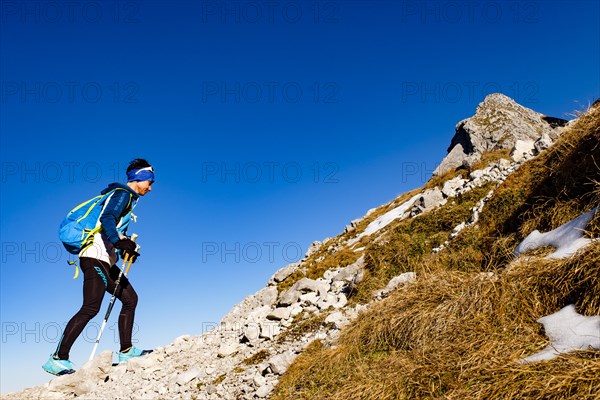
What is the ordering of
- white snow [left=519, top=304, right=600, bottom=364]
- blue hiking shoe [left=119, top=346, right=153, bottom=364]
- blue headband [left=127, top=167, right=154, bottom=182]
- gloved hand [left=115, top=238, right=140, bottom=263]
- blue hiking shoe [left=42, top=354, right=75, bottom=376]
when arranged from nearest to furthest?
white snow [left=519, top=304, right=600, bottom=364] < blue hiking shoe [left=42, top=354, right=75, bottom=376] < gloved hand [left=115, top=238, right=140, bottom=263] < blue headband [left=127, top=167, right=154, bottom=182] < blue hiking shoe [left=119, top=346, right=153, bottom=364]

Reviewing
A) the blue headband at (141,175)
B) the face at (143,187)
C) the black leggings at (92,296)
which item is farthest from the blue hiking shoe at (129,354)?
the blue headband at (141,175)

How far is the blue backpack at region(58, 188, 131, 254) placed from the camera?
6.71 meters

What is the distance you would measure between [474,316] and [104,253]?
5886 mm

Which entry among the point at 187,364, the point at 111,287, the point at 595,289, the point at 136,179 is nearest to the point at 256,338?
the point at 187,364

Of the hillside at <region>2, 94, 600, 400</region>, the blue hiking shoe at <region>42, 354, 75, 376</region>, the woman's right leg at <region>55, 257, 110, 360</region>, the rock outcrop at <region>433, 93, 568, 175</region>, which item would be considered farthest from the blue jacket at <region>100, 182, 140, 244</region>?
the rock outcrop at <region>433, 93, 568, 175</region>

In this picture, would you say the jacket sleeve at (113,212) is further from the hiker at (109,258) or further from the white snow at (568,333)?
the white snow at (568,333)

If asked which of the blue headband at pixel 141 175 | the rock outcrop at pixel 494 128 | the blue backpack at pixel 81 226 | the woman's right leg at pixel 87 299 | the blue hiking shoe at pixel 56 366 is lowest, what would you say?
the blue hiking shoe at pixel 56 366

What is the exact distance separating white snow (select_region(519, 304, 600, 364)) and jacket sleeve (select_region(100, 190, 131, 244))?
6071 millimetres

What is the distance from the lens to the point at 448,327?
15.7 feet

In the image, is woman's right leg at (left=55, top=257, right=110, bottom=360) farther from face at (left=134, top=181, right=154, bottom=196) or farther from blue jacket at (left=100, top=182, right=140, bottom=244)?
face at (left=134, top=181, right=154, bottom=196)

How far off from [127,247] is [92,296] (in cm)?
96

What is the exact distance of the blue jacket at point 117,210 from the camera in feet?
22.1

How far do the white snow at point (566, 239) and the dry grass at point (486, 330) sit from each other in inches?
7.8

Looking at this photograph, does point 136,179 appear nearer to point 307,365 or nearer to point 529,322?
point 307,365
